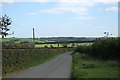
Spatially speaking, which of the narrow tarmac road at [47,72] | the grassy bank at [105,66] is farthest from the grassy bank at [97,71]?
the narrow tarmac road at [47,72]

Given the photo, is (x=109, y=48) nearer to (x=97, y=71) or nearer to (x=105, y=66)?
(x=97, y=71)

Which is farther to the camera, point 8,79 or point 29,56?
point 29,56

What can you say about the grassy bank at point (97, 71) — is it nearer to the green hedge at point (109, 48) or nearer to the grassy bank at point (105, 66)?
the grassy bank at point (105, 66)

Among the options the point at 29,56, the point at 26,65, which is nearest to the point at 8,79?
the point at 26,65

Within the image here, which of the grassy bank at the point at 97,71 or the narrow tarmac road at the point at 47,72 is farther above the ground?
the grassy bank at the point at 97,71

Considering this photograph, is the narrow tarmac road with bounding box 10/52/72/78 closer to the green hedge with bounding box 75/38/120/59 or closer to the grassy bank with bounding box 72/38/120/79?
the grassy bank with bounding box 72/38/120/79

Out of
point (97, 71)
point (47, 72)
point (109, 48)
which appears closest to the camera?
point (97, 71)

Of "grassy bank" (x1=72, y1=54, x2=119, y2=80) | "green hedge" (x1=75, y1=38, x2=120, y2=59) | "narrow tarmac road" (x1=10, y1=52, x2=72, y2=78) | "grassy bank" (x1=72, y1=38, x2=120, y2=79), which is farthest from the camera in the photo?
"green hedge" (x1=75, y1=38, x2=120, y2=59)

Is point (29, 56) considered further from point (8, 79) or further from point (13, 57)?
point (8, 79)

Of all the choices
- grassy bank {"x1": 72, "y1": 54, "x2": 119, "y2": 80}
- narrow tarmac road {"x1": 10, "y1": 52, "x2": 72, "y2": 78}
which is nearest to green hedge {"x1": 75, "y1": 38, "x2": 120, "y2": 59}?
grassy bank {"x1": 72, "y1": 54, "x2": 119, "y2": 80}

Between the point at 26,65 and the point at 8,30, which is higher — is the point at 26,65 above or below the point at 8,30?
below

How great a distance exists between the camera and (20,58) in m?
22.1

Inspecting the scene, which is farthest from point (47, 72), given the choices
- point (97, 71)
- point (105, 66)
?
point (105, 66)

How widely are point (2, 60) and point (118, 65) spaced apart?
445 inches
